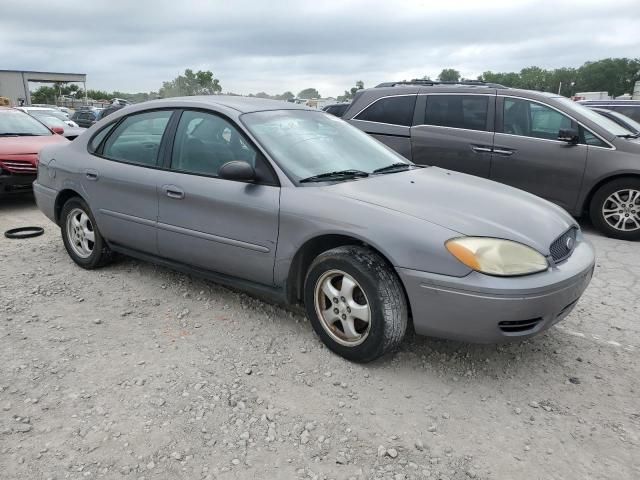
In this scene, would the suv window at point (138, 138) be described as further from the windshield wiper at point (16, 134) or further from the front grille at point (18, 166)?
the windshield wiper at point (16, 134)

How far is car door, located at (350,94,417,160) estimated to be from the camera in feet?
23.1

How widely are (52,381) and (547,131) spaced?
5.81 metres

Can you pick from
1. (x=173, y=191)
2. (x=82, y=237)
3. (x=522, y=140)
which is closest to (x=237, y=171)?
(x=173, y=191)

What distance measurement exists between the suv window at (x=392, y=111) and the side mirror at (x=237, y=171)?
434cm

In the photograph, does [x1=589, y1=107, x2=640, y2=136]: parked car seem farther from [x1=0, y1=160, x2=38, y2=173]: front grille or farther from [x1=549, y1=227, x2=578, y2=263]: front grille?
[x1=0, y1=160, x2=38, y2=173]: front grille

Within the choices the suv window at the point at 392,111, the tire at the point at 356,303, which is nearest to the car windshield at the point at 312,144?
the tire at the point at 356,303

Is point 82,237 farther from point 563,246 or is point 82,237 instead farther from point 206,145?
point 563,246

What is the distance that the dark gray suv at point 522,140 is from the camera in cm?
586

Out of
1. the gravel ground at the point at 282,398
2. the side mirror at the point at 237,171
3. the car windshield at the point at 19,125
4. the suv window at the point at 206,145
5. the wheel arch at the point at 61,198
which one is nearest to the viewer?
the gravel ground at the point at 282,398

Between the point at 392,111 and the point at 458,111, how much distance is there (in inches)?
36.2

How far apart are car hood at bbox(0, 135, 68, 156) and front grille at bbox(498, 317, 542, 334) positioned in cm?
690

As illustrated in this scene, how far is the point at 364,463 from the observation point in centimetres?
225

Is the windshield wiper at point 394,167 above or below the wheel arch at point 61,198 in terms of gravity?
above

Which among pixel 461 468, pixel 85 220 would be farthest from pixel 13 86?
pixel 461 468
